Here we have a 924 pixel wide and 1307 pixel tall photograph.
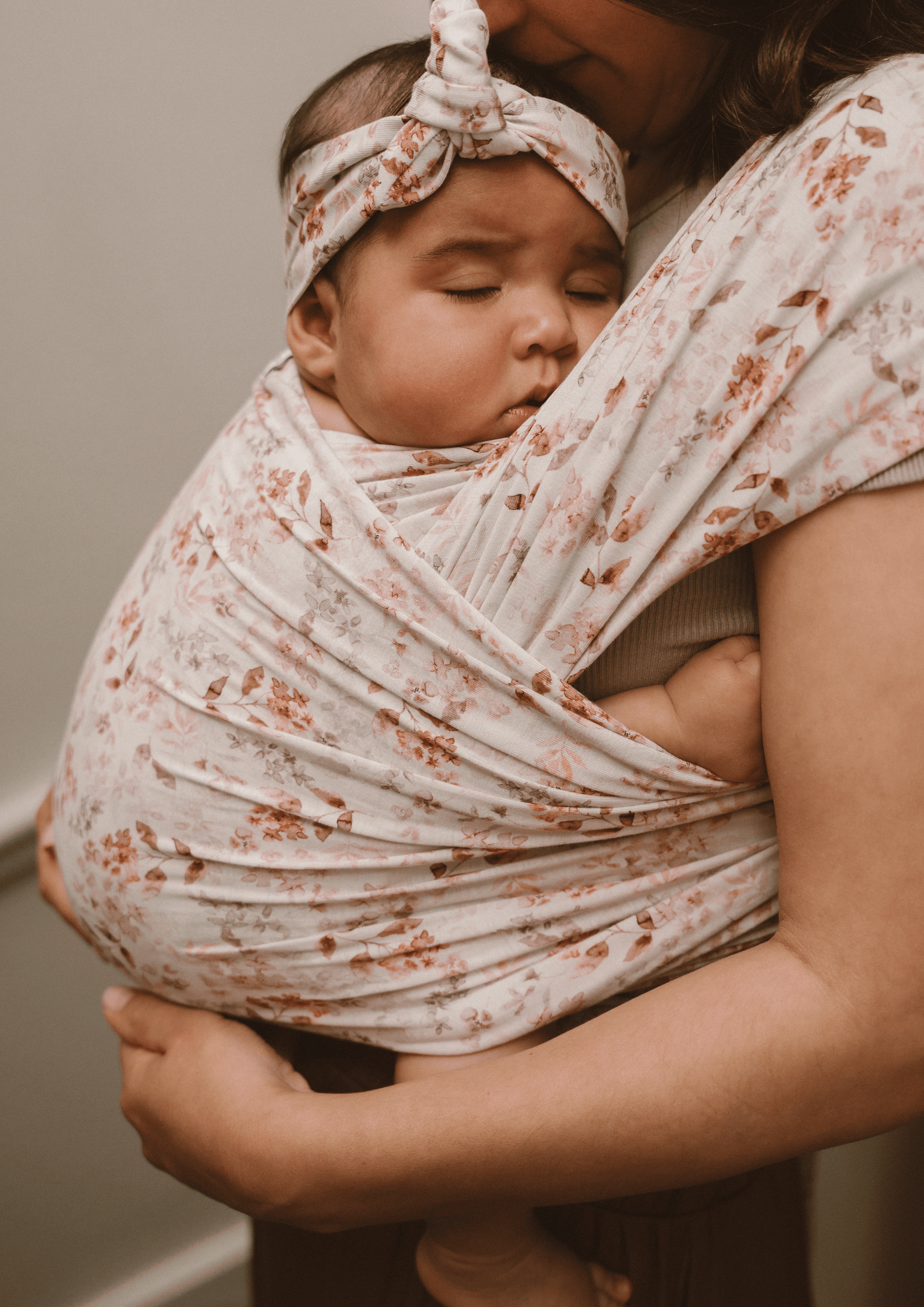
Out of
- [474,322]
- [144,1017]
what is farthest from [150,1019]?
[474,322]

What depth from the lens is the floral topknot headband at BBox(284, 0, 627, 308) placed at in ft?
2.27

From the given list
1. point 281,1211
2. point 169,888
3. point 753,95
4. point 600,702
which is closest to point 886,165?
point 753,95

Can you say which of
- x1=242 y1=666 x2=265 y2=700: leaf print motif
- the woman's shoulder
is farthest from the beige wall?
the woman's shoulder

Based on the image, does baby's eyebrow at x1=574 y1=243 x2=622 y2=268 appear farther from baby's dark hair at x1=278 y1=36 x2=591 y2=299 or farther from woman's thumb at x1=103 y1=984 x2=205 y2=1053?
woman's thumb at x1=103 y1=984 x2=205 y2=1053

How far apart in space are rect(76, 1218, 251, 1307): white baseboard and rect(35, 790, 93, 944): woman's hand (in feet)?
3.46

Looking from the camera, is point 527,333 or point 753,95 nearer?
point 753,95

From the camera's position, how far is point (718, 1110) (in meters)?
0.58

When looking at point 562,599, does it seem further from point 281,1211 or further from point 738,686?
point 281,1211

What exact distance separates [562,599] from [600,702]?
103 mm

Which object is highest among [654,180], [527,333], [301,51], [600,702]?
[301,51]

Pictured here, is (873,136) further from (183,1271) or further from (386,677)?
(183,1271)

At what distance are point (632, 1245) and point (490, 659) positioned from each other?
0.60m

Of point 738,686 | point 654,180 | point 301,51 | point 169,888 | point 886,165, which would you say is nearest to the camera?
point 886,165

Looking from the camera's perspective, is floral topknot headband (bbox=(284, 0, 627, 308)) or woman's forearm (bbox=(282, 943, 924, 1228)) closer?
woman's forearm (bbox=(282, 943, 924, 1228))
